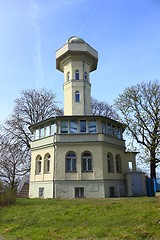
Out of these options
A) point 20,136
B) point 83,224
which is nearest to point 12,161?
point 20,136

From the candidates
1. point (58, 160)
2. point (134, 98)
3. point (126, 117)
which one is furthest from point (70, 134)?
point (134, 98)

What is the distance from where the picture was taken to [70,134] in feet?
73.9

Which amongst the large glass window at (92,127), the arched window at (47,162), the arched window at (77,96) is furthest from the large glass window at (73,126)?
the arched window at (77,96)

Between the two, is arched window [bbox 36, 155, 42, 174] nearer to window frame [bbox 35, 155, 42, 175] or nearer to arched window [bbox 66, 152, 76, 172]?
window frame [bbox 35, 155, 42, 175]

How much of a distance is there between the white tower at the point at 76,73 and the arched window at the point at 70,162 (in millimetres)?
5908

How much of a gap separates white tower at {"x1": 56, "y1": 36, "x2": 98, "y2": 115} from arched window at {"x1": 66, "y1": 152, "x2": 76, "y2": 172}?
591 cm

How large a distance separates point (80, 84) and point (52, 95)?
1037 centimetres

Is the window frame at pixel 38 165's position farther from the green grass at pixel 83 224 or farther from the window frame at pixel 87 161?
the green grass at pixel 83 224

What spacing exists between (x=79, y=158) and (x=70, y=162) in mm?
941

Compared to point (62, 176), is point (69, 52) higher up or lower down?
higher up

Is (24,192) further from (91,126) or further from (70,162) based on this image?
(91,126)

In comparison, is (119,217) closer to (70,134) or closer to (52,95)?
(70,134)

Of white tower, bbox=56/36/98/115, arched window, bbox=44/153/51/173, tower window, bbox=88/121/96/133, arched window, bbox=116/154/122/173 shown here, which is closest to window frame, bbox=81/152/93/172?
tower window, bbox=88/121/96/133

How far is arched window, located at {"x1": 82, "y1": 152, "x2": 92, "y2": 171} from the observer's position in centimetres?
2202
